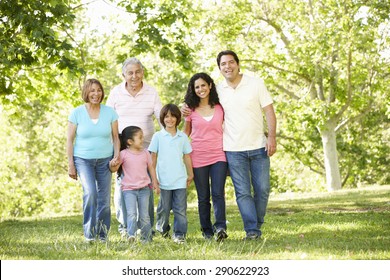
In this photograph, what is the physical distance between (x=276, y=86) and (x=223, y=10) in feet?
13.1

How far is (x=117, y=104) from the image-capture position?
871 cm

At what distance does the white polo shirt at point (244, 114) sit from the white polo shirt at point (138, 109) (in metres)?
1.04

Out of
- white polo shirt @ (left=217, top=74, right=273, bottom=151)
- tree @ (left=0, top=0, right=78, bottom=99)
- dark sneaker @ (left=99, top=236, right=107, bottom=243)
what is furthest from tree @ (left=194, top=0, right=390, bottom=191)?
dark sneaker @ (left=99, top=236, right=107, bottom=243)

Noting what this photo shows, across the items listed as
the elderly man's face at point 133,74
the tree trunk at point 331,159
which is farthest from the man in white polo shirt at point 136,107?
the tree trunk at point 331,159

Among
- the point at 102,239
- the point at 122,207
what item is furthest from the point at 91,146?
the point at 102,239

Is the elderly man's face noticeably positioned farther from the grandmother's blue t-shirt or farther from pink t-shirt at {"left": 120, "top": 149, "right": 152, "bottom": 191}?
pink t-shirt at {"left": 120, "top": 149, "right": 152, "bottom": 191}

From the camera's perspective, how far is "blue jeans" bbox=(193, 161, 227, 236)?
8125 millimetres

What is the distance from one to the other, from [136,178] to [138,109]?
3.64 feet

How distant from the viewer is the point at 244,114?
26.6 ft

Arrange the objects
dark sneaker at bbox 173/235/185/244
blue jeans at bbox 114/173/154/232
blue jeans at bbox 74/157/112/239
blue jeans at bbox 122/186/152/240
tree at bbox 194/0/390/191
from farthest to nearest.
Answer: tree at bbox 194/0/390/191 < blue jeans at bbox 114/173/154/232 < blue jeans at bbox 74/157/112/239 < blue jeans at bbox 122/186/152/240 < dark sneaker at bbox 173/235/185/244

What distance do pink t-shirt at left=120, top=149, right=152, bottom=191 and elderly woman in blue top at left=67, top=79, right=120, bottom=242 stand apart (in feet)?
0.47

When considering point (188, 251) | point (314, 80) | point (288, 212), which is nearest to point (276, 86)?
point (314, 80)

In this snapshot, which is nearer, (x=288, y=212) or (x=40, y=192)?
(x=288, y=212)

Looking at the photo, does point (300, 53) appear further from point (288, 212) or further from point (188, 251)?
point (188, 251)
